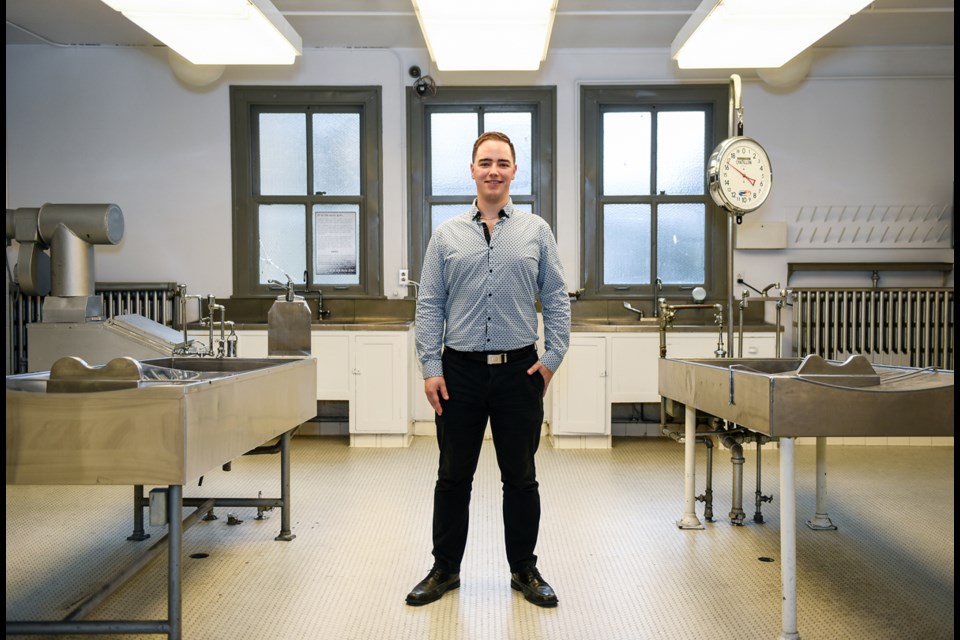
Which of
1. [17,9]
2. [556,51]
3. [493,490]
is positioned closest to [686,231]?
[556,51]

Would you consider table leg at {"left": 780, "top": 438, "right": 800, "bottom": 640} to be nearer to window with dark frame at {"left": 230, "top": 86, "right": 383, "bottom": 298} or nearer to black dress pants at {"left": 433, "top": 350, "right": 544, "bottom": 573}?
black dress pants at {"left": 433, "top": 350, "right": 544, "bottom": 573}

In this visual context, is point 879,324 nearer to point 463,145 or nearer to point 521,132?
point 521,132

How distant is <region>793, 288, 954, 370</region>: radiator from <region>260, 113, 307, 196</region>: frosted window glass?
12.1ft

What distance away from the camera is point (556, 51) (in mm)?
6176

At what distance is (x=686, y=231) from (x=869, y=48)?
1814 millimetres

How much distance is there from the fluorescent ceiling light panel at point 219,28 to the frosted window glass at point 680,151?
2.74 metres

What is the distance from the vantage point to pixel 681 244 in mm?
6281

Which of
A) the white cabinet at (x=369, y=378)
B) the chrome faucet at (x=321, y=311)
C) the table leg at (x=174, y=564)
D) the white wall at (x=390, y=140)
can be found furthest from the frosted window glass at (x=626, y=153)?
the table leg at (x=174, y=564)

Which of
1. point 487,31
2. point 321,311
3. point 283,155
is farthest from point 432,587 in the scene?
point 283,155

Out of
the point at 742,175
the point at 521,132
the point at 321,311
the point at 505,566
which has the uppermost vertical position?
the point at 521,132

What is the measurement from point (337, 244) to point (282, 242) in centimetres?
42

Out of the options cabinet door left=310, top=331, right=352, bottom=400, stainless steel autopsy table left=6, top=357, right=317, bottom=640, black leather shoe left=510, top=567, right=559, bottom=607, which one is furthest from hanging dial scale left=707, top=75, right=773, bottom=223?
cabinet door left=310, top=331, right=352, bottom=400

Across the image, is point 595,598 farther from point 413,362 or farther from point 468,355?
point 413,362

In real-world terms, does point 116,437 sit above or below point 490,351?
below
